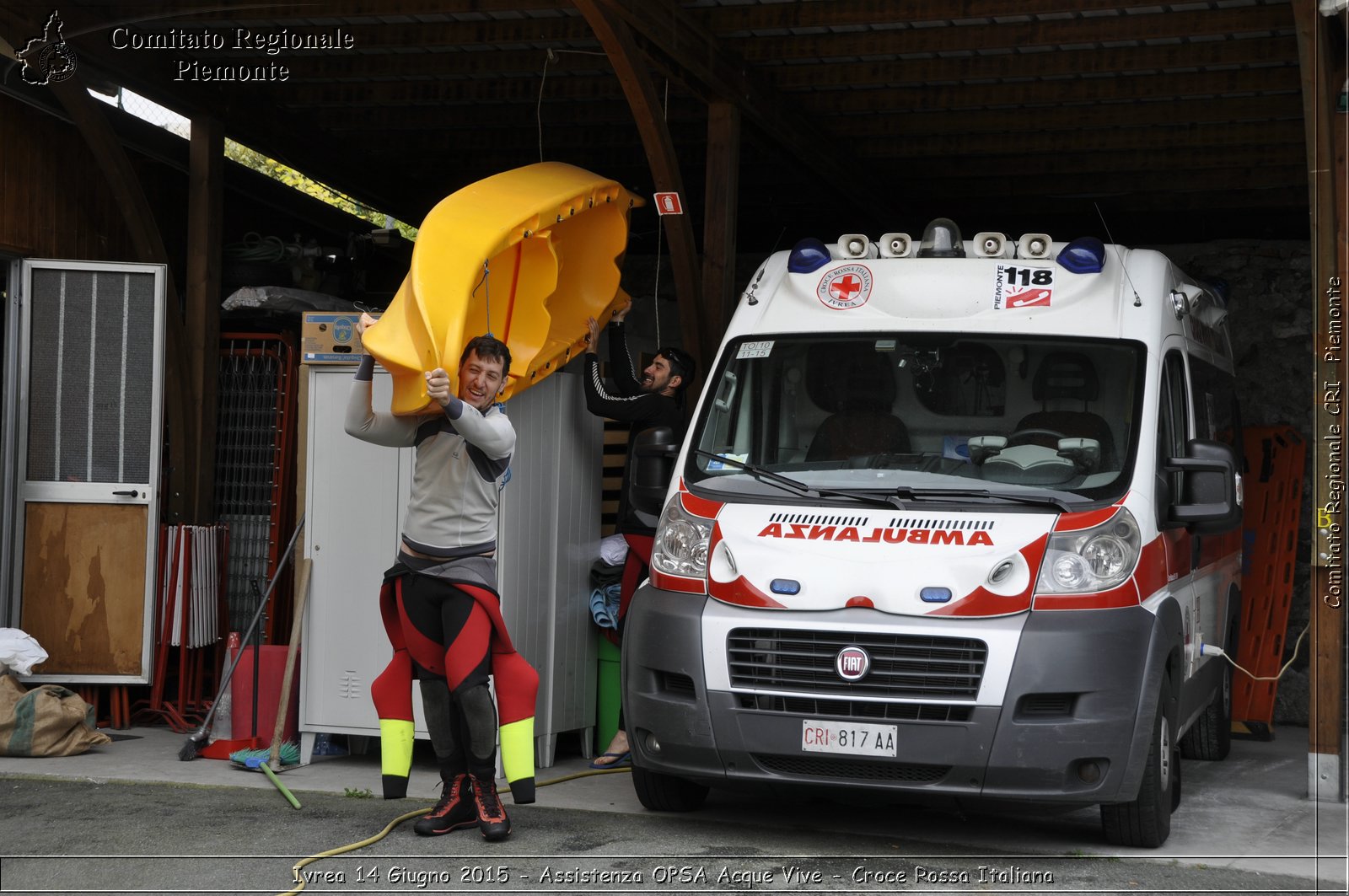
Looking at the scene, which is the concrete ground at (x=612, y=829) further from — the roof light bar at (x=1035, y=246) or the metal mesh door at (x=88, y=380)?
the roof light bar at (x=1035, y=246)

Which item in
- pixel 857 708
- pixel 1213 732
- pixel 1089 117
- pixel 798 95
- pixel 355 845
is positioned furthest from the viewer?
pixel 1089 117

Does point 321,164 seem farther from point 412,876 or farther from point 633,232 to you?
point 412,876

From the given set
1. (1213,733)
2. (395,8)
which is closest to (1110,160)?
(1213,733)

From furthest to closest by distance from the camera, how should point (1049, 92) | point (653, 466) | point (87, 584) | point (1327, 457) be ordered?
1. point (1049, 92)
2. point (87, 584)
3. point (1327, 457)
4. point (653, 466)

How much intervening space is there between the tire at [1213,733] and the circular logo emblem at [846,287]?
127 inches

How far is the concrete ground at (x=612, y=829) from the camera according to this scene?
5344 mm

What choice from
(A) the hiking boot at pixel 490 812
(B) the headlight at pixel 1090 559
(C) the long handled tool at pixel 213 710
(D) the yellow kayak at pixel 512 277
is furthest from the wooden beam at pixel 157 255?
(B) the headlight at pixel 1090 559

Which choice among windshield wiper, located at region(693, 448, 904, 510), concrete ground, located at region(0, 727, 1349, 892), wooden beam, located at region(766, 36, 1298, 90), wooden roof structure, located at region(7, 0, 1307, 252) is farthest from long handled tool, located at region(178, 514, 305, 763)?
wooden beam, located at region(766, 36, 1298, 90)

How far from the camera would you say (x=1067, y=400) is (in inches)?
234

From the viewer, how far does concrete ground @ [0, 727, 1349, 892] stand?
534 cm

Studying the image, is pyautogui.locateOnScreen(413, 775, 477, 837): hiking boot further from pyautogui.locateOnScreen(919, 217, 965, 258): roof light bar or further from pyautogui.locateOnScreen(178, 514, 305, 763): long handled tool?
pyautogui.locateOnScreen(919, 217, 965, 258): roof light bar

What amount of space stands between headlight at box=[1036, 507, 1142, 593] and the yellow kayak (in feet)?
7.72

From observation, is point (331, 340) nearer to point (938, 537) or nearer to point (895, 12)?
point (938, 537)

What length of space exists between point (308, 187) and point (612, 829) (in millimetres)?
9125
